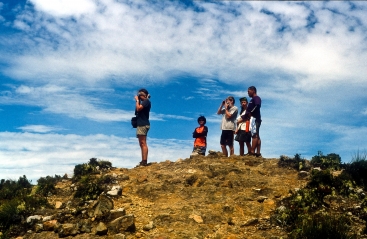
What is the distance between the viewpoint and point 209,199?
10.1m

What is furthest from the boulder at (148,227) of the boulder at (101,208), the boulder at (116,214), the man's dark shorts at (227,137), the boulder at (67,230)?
the man's dark shorts at (227,137)

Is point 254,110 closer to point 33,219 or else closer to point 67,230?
point 67,230

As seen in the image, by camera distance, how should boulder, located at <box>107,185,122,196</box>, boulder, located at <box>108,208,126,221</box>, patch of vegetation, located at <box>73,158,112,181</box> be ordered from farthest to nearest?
patch of vegetation, located at <box>73,158,112,181</box> < boulder, located at <box>107,185,122,196</box> < boulder, located at <box>108,208,126,221</box>

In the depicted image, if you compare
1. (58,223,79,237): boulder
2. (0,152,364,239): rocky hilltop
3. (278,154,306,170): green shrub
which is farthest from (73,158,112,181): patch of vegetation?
(278,154,306,170): green shrub

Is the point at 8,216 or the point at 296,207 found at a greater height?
the point at 296,207

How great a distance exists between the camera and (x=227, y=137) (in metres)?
13.6

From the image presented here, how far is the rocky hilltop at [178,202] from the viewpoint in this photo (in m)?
8.39

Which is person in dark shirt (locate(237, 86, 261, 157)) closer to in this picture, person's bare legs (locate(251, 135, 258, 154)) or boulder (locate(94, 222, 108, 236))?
person's bare legs (locate(251, 135, 258, 154))

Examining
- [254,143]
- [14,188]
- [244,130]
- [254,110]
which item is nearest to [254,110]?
[254,110]

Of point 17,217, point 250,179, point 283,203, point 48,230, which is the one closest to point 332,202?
point 283,203

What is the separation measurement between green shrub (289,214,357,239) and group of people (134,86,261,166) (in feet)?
18.2

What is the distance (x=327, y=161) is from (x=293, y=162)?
122 centimetres

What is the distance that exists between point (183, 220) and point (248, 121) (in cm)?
548

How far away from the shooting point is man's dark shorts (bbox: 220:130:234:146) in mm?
13469
